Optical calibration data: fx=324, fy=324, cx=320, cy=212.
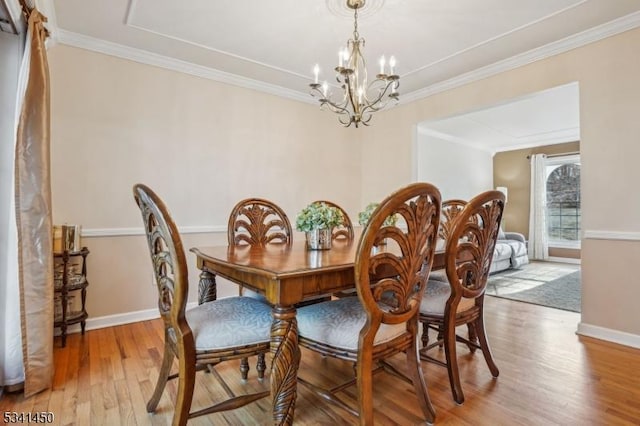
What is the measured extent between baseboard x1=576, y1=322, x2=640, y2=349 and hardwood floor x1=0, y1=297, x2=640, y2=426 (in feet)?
0.33

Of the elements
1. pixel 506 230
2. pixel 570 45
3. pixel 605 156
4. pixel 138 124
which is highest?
pixel 570 45

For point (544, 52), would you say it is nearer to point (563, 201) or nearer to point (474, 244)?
point (474, 244)

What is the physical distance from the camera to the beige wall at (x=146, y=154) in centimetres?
270

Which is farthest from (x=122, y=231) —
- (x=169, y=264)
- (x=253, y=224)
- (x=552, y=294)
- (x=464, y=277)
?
(x=552, y=294)

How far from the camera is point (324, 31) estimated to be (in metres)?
2.60

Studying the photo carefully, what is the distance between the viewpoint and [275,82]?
364cm

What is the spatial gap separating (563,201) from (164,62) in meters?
7.73

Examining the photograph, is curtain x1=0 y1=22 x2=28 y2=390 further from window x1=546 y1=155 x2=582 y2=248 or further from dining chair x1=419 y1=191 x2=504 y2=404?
window x1=546 y1=155 x2=582 y2=248

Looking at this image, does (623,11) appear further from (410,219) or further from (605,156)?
(410,219)

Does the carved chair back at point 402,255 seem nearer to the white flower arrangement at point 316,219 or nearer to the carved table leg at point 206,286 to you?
the white flower arrangement at point 316,219

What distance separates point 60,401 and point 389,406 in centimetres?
170

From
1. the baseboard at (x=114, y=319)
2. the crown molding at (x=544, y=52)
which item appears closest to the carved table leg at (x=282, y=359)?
the baseboard at (x=114, y=319)

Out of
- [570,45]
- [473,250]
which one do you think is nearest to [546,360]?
[473,250]

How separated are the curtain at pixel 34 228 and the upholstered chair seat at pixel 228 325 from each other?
0.97m
